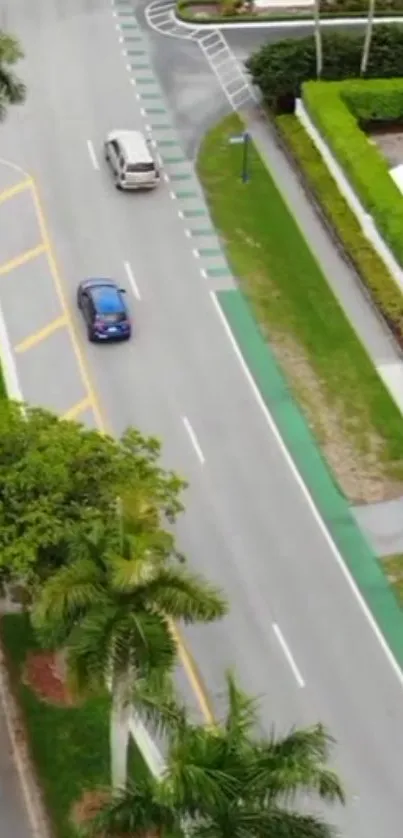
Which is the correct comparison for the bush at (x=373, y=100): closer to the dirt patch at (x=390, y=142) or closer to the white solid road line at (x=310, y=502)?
the dirt patch at (x=390, y=142)

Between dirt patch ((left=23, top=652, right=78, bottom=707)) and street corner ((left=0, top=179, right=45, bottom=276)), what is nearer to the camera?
dirt patch ((left=23, top=652, right=78, bottom=707))

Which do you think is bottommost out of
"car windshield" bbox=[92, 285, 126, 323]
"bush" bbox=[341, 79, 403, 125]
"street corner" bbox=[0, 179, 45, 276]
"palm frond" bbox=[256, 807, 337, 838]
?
"palm frond" bbox=[256, 807, 337, 838]

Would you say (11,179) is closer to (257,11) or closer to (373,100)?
(373,100)

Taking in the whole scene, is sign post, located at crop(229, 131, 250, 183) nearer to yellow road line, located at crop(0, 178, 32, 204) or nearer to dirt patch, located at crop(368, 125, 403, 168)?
dirt patch, located at crop(368, 125, 403, 168)

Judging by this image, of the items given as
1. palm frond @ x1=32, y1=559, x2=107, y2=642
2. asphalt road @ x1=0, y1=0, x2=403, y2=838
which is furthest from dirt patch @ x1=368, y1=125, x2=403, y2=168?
palm frond @ x1=32, y1=559, x2=107, y2=642

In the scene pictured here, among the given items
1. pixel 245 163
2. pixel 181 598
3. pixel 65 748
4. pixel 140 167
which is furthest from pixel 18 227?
pixel 181 598
